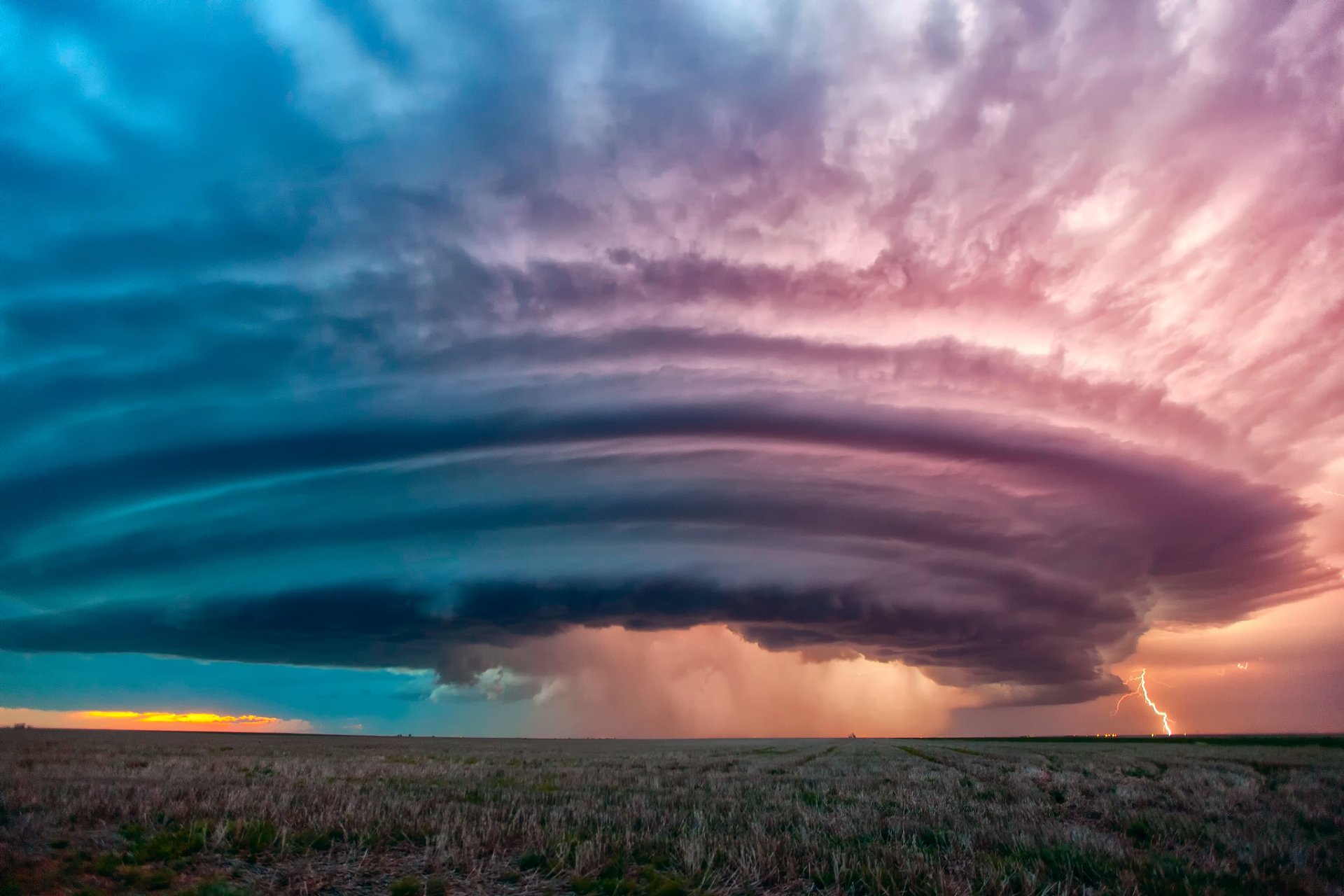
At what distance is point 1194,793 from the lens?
80.8ft

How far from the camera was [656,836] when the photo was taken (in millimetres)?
15039

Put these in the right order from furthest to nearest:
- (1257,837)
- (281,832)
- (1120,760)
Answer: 1. (1120,760)
2. (1257,837)
3. (281,832)

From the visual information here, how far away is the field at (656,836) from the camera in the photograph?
39.0 feet

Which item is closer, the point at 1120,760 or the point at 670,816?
the point at 670,816

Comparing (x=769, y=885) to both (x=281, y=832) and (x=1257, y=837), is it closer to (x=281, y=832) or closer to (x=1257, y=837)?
(x=281, y=832)

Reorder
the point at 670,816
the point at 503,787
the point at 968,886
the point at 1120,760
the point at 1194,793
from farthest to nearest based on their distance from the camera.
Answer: the point at 1120,760 → the point at 503,787 → the point at 1194,793 → the point at 670,816 → the point at 968,886

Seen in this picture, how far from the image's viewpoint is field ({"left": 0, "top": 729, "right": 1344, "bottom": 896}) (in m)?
11.9

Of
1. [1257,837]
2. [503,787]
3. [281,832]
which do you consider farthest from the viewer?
[503,787]

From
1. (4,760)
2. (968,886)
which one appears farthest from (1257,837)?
(4,760)

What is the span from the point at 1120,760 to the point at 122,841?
5168 cm

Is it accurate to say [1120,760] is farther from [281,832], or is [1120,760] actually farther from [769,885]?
[281,832]

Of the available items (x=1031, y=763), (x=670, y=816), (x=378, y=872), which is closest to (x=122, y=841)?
(x=378, y=872)

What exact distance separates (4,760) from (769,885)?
41.4 m

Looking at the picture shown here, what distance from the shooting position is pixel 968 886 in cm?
1096
